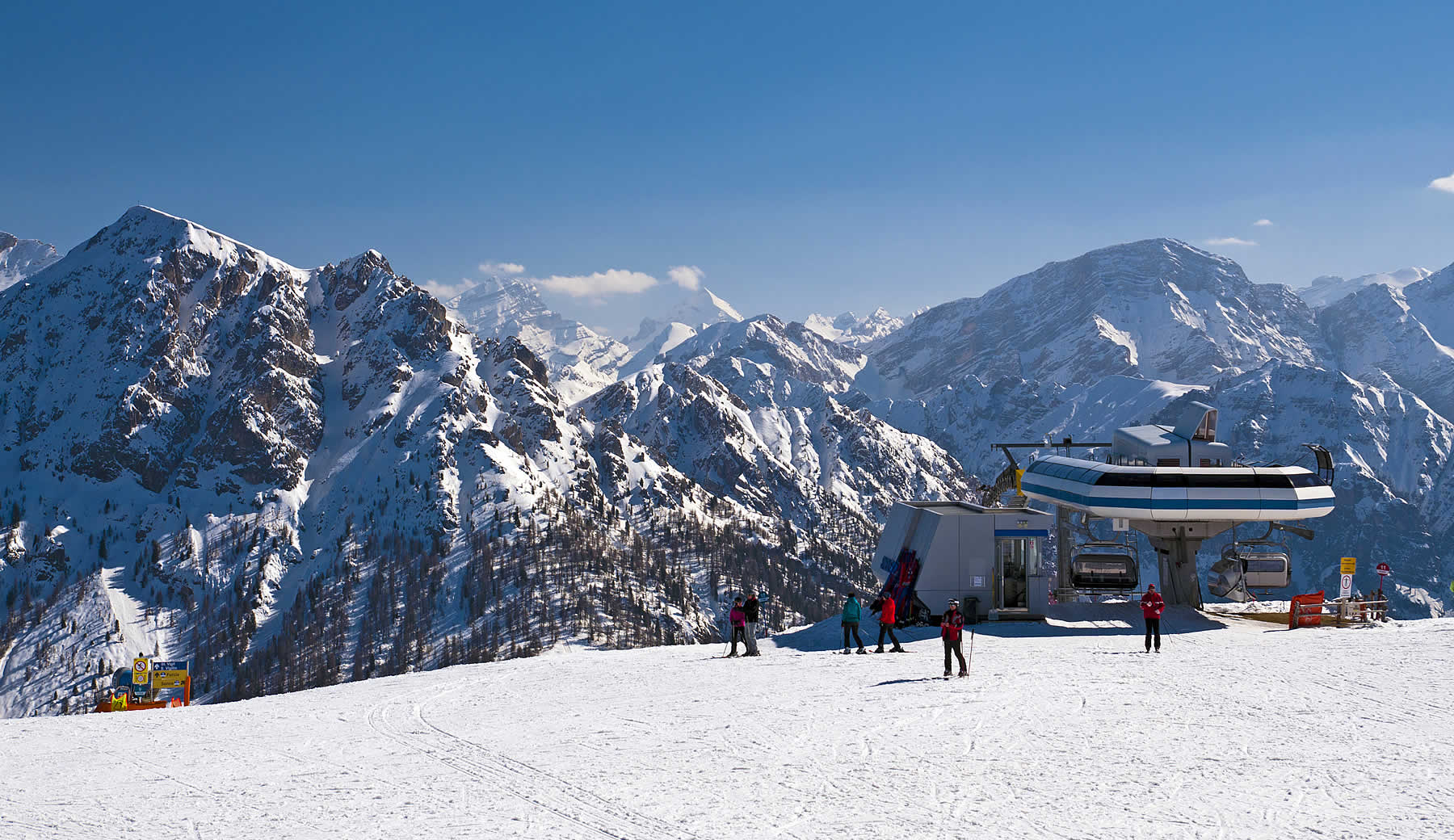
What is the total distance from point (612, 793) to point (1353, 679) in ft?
76.7

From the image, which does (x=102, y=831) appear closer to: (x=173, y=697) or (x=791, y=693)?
(x=791, y=693)

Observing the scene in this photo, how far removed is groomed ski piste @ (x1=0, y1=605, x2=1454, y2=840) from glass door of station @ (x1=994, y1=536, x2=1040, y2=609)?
11.4m

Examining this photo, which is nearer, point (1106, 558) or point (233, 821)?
point (233, 821)

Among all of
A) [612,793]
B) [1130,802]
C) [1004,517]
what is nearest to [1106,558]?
[1004,517]

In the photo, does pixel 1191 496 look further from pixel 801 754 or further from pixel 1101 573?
pixel 801 754

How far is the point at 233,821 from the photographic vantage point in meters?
19.2

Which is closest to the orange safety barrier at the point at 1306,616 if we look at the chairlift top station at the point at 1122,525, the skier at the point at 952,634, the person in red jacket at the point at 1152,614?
the chairlift top station at the point at 1122,525

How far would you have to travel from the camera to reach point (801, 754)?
2280 cm

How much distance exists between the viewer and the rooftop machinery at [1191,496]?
168 ft

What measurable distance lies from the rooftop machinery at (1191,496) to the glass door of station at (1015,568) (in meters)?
7.96

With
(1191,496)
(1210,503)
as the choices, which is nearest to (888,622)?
(1191,496)

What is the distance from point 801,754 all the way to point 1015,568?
1088 inches

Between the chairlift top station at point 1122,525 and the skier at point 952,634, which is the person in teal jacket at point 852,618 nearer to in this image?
the skier at point 952,634

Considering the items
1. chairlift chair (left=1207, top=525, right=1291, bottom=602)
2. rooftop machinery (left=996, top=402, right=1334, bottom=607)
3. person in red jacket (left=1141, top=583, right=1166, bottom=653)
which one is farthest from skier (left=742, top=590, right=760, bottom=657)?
chairlift chair (left=1207, top=525, right=1291, bottom=602)
